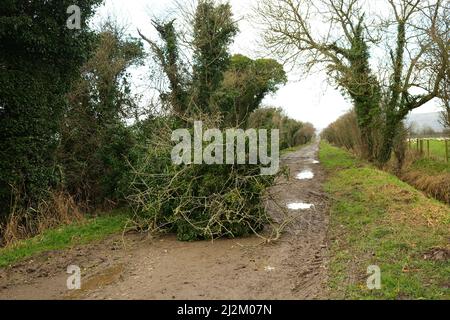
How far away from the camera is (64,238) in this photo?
32.7 ft

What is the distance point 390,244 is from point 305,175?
40.4 ft

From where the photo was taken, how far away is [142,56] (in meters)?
19.6

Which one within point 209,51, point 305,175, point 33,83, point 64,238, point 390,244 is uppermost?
point 209,51

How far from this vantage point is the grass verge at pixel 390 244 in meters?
5.77

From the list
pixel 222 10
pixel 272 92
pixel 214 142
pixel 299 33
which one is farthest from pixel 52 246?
pixel 272 92

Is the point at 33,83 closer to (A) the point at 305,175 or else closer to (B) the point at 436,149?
(A) the point at 305,175

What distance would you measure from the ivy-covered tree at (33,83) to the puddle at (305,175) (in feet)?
35.7

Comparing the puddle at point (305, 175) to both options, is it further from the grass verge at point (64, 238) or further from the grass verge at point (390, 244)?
the grass verge at point (64, 238)

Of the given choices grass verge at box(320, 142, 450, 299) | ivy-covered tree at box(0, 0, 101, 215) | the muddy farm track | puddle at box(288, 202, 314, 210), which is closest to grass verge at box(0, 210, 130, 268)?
the muddy farm track

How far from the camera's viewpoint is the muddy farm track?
614 centimetres

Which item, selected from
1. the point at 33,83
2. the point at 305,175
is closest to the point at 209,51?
the point at 305,175

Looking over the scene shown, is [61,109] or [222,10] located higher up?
[222,10]

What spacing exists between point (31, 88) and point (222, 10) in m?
12.9
